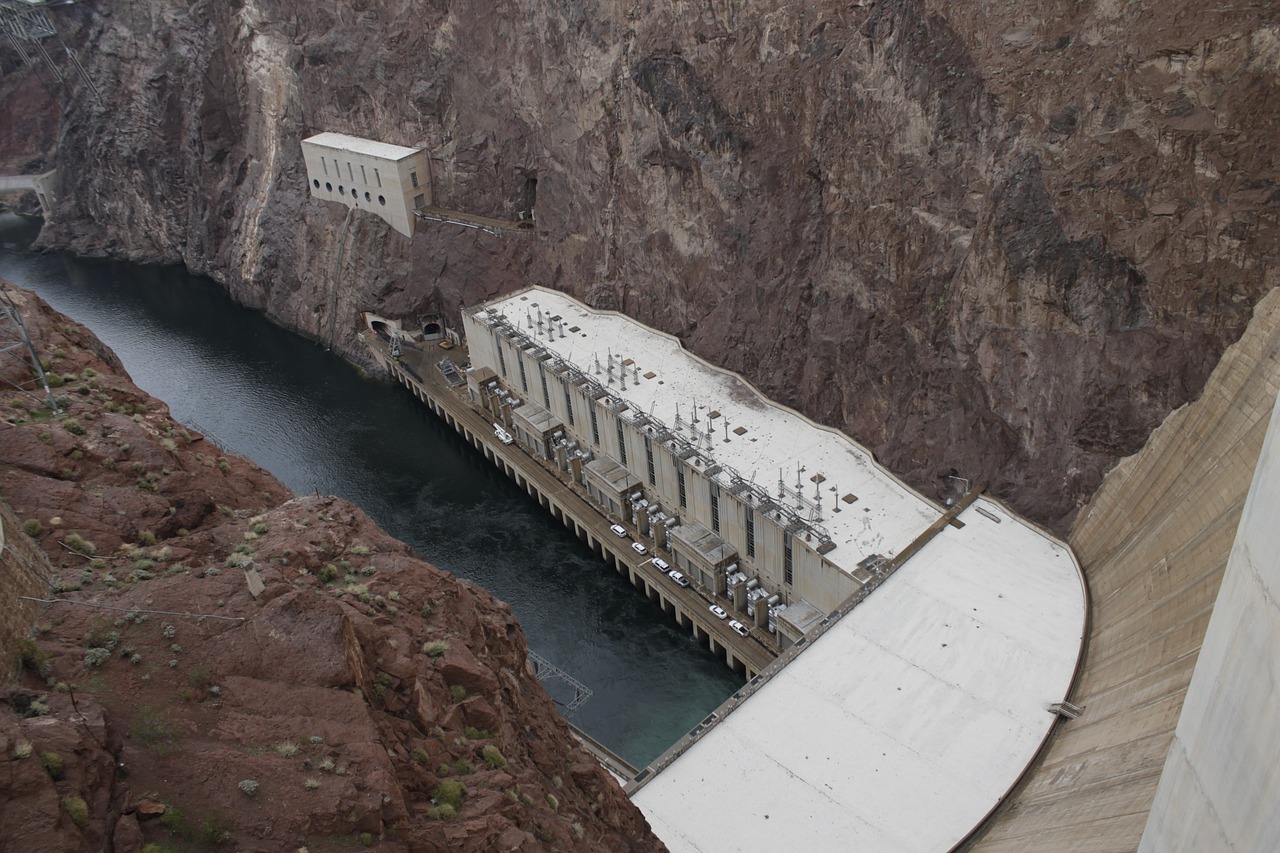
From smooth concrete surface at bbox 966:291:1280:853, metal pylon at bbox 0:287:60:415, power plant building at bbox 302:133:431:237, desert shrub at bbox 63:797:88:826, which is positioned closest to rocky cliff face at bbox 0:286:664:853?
desert shrub at bbox 63:797:88:826

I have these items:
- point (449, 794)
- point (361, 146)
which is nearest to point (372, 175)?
point (361, 146)

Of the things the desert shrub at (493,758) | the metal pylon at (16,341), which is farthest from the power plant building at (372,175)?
the desert shrub at (493,758)

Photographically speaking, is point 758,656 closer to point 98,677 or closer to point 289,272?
point 98,677

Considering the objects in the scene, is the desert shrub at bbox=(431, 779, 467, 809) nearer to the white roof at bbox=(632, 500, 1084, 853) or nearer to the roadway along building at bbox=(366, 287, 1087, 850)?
the white roof at bbox=(632, 500, 1084, 853)

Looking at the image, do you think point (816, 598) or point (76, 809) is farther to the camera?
point (816, 598)

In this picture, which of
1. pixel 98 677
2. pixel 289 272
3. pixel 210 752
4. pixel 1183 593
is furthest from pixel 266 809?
pixel 289 272

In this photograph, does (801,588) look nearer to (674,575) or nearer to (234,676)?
(674,575)
